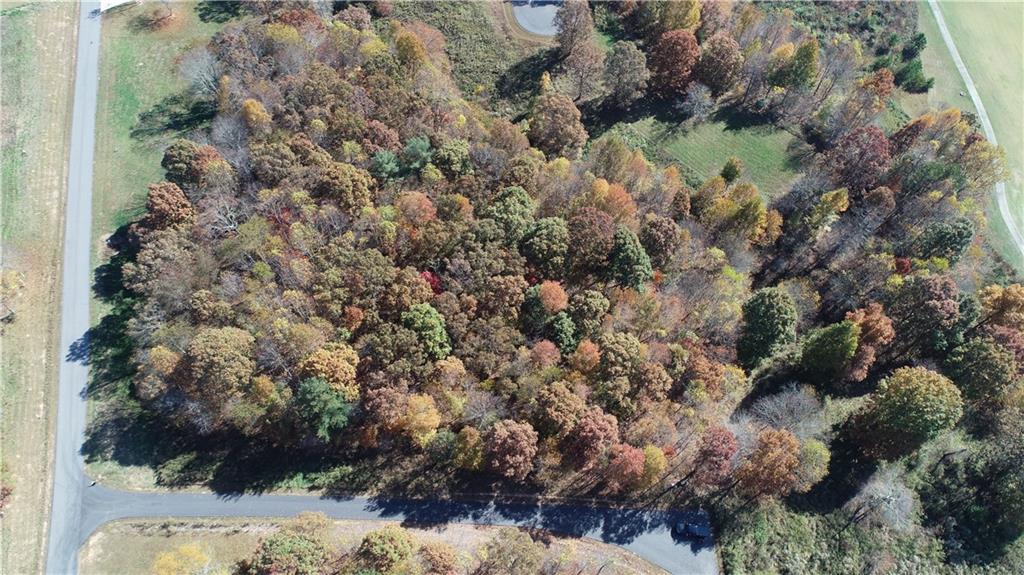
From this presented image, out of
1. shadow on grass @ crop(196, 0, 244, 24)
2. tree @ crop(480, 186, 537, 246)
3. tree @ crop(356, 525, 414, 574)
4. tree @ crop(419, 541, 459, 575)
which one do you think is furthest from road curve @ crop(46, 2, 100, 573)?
tree @ crop(480, 186, 537, 246)

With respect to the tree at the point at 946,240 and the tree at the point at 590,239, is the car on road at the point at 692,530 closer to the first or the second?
the tree at the point at 590,239

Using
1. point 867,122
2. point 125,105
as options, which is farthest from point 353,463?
point 867,122

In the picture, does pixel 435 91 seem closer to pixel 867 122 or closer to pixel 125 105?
pixel 125 105

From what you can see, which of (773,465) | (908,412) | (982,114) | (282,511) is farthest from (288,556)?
(982,114)

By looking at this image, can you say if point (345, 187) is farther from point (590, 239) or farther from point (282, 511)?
point (282, 511)

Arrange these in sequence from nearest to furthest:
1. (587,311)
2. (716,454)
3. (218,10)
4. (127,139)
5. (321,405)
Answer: (321,405)
(716,454)
(587,311)
(127,139)
(218,10)

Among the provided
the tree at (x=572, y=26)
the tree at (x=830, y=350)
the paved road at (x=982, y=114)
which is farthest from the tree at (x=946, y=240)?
the tree at (x=572, y=26)
